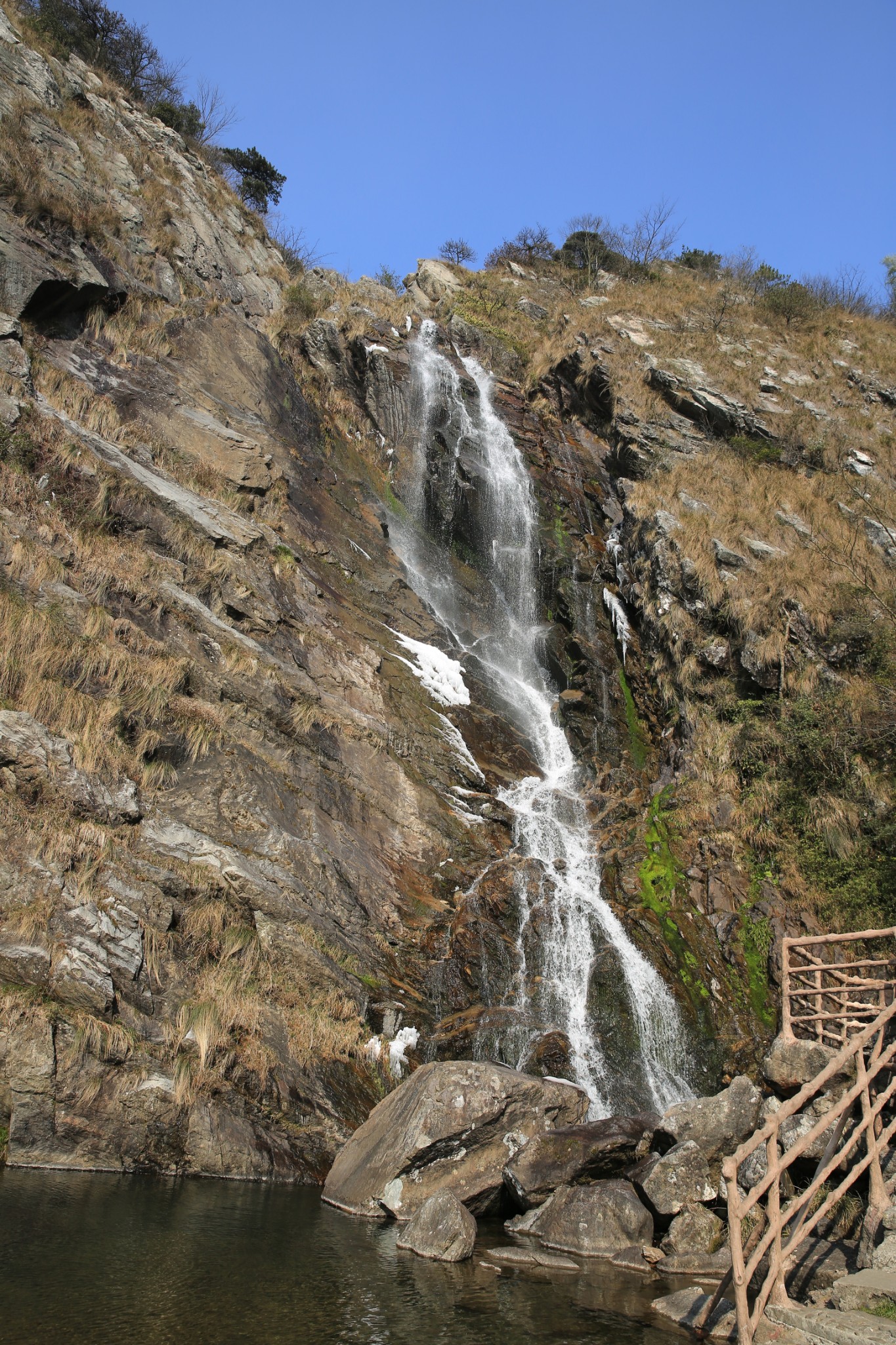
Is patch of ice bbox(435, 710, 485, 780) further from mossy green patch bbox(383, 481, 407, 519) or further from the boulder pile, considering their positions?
mossy green patch bbox(383, 481, 407, 519)

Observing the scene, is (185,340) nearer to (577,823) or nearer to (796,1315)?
(577,823)

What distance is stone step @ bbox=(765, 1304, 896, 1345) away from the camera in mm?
4568

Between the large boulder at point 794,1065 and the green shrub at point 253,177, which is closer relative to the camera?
the large boulder at point 794,1065

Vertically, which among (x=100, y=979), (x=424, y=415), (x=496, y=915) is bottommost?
(x=100, y=979)

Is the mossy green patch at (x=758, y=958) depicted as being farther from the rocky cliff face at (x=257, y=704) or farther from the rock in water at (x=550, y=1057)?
the rock in water at (x=550, y=1057)

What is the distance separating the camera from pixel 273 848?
11.3m

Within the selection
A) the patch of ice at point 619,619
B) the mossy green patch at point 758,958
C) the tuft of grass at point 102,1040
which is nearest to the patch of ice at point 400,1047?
the tuft of grass at point 102,1040

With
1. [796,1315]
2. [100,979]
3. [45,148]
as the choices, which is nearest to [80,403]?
[45,148]

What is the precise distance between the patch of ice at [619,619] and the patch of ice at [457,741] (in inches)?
228

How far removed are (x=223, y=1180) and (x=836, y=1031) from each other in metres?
7.30

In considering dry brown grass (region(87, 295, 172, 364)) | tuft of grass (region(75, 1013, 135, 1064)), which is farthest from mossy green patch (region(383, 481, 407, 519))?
tuft of grass (region(75, 1013, 135, 1064))

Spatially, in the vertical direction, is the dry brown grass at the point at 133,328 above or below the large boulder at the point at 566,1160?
above

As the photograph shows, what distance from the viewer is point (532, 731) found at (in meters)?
19.8

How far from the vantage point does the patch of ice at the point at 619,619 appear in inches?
841
